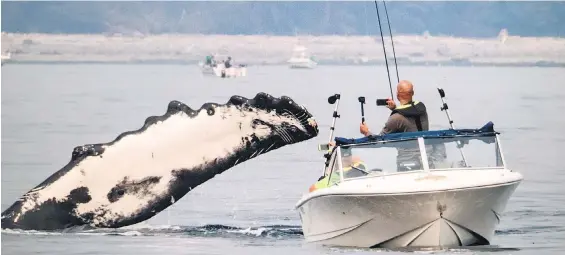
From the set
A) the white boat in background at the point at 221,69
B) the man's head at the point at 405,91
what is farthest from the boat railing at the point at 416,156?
the white boat in background at the point at 221,69

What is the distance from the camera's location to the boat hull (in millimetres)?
14797

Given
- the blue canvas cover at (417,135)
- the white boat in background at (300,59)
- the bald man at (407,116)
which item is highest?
the white boat in background at (300,59)

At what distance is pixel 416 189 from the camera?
14.6 metres

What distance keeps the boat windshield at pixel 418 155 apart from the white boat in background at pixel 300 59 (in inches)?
2508

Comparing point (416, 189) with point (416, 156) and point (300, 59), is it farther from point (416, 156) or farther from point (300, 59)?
point (300, 59)

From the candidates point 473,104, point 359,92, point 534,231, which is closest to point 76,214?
point 534,231

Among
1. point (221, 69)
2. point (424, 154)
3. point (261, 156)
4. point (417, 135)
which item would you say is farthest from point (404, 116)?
point (221, 69)

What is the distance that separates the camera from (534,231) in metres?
18.2

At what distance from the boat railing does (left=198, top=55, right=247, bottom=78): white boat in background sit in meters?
60.7

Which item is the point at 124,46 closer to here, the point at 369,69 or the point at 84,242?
the point at 369,69

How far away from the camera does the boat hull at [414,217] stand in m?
14.8

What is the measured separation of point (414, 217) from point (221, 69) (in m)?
62.8

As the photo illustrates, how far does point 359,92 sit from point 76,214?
123ft

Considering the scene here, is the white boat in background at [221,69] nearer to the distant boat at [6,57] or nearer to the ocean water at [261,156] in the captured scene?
the ocean water at [261,156]
